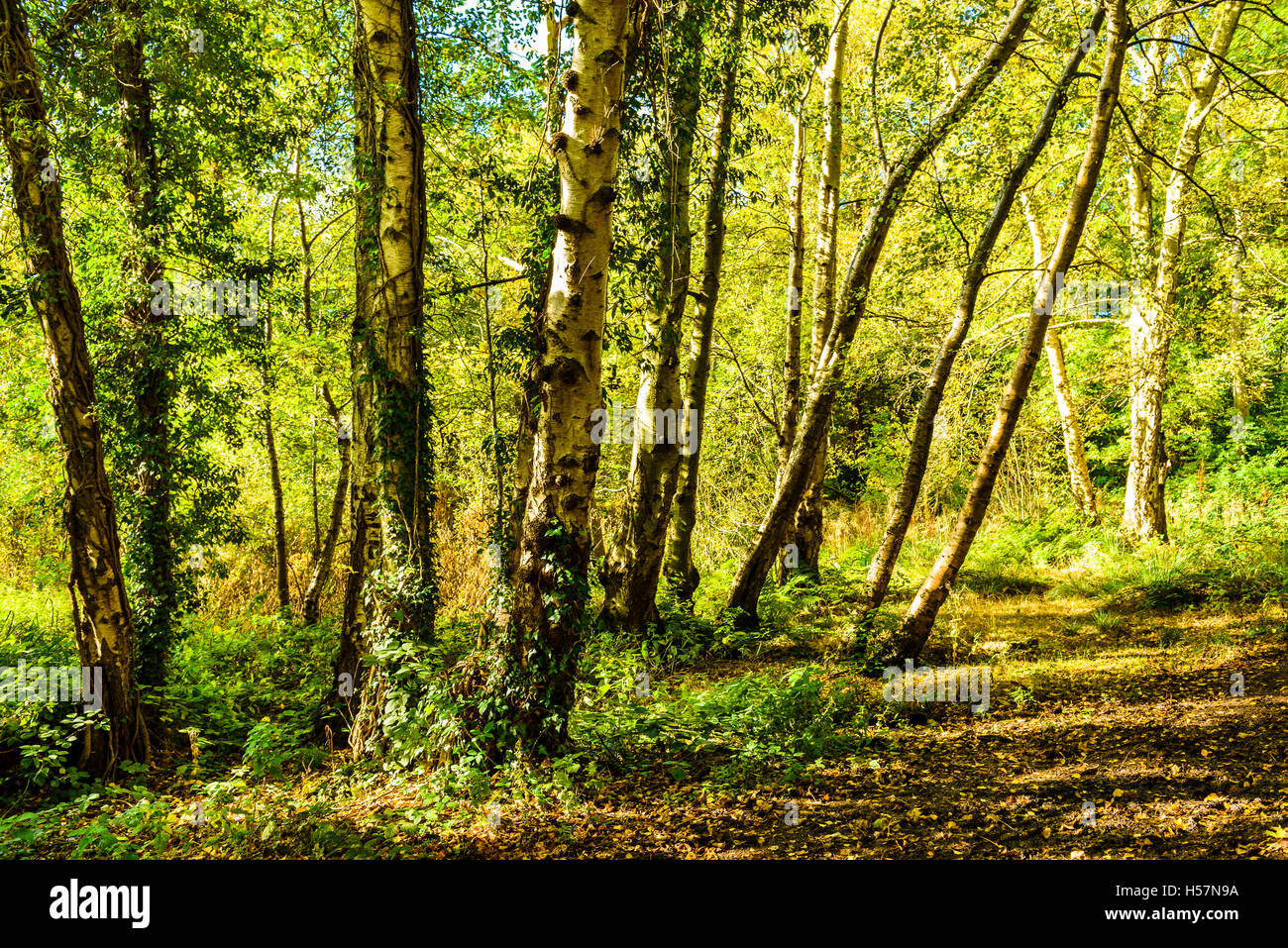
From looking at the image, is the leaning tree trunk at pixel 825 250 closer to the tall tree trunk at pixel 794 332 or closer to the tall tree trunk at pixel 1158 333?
the tall tree trunk at pixel 794 332

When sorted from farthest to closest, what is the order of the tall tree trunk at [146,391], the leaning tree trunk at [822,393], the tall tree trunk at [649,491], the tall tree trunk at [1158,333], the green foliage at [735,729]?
1. the tall tree trunk at [1158,333]
2. the tall tree trunk at [649,491]
3. the leaning tree trunk at [822,393]
4. the tall tree trunk at [146,391]
5. the green foliage at [735,729]

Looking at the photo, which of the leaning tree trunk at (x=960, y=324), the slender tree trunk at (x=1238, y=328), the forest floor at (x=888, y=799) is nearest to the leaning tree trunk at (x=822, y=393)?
the leaning tree trunk at (x=960, y=324)

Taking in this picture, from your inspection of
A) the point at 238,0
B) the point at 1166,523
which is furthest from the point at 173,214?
the point at 1166,523

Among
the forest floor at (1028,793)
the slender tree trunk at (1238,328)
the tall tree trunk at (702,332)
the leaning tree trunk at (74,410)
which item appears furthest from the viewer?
the slender tree trunk at (1238,328)

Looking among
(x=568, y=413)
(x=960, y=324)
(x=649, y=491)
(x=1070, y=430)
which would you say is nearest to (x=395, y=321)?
(x=568, y=413)

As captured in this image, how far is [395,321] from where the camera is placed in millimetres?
6016

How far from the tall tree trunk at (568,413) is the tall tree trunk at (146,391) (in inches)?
217

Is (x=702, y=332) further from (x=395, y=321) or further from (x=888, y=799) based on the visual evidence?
(x=888, y=799)

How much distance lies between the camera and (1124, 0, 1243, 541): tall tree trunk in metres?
11.0

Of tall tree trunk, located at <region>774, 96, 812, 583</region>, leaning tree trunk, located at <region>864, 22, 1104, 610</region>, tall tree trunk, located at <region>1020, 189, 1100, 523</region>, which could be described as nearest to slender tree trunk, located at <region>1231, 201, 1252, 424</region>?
tall tree trunk, located at <region>1020, 189, 1100, 523</region>

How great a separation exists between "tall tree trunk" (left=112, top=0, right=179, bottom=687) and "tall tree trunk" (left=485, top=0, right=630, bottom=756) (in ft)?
18.1

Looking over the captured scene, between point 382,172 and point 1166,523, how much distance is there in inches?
522

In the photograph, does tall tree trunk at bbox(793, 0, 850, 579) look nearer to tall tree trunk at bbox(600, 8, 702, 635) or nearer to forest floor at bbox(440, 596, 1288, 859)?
Result: tall tree trunk at bbox(600, 8, 702, 635)

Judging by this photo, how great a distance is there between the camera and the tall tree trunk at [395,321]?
5.80m
